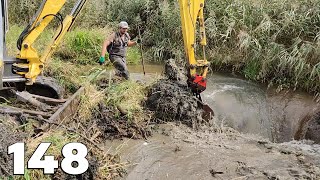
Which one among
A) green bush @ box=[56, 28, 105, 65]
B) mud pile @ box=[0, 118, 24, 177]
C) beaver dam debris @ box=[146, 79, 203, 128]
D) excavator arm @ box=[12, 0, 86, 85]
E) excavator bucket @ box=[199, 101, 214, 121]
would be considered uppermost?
excavator arm @ box=[12, 0, 86, 85]

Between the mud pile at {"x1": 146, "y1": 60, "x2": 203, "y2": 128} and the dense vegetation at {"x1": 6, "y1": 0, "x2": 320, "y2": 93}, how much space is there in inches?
104

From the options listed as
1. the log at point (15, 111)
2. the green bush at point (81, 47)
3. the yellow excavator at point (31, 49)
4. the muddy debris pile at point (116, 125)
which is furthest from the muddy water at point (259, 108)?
the log at point (15, 111)

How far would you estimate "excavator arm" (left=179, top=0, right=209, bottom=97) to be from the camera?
24.9 ft

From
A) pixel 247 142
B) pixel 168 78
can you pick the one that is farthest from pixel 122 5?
pixel 247 142

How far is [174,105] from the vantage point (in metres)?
7.75

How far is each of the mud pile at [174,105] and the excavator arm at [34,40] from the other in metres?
1.99

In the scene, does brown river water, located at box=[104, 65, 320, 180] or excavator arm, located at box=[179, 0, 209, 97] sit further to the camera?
excavator arm, located at box=[179, 0, 209, 97]

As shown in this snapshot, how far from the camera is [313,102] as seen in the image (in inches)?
348

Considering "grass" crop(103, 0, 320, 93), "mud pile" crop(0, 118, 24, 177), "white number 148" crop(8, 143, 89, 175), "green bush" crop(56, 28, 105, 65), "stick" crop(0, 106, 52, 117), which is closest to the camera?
"mud pile" crop(0, 118, 24, 177)

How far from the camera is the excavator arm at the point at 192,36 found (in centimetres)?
758

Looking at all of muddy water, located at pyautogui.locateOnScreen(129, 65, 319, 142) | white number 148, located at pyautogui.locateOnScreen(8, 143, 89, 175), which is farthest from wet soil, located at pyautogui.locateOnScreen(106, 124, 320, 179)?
white number 148, located at pyautogui.locateOnScreen(8, 143, 89, 175)

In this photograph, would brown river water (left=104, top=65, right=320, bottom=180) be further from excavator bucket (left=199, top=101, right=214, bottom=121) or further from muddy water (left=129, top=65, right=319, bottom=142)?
excavator bucket (left=199, top=101, right=214, bottom=121)

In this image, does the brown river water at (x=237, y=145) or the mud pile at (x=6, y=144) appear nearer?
the mud pile at (x=6, y=144)

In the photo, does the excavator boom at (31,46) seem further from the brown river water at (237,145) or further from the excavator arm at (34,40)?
the brown river water at (237,145)
